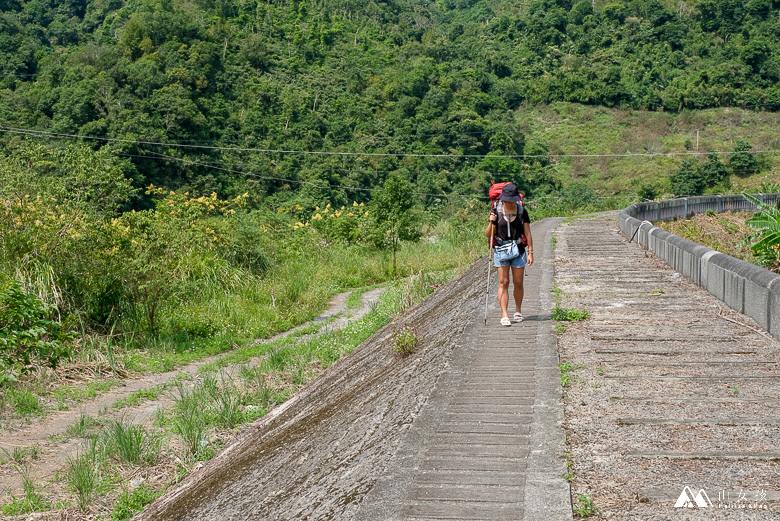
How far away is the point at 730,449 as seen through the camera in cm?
442

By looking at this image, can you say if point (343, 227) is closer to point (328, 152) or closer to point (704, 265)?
point (704, 265)

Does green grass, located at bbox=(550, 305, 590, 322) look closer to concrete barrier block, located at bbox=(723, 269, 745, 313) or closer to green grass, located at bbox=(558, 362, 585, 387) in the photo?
concrete barrier block, located at bbox=(723, 269, 745, 313)

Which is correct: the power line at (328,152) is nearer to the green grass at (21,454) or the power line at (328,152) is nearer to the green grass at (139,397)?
the green grass at (139,397)

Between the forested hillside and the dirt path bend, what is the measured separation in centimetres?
3023

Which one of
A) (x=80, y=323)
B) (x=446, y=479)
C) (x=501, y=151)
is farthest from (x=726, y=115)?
(x=446, y=479)

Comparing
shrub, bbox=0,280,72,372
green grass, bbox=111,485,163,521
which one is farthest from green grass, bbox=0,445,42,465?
green grass, bbox=111,485,163,521

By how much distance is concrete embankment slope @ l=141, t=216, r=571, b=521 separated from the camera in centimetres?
410

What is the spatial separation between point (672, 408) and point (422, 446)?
1755mm

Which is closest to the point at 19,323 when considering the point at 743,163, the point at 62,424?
the point at 62,424

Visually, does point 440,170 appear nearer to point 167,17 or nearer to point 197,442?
point 167,17

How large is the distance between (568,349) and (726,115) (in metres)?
85.6

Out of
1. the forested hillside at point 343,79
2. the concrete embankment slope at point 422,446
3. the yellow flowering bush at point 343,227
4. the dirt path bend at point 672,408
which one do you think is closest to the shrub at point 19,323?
the concrete embankment slope at point 422,446

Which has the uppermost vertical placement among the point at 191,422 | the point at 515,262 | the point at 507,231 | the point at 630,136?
the point at 630,136

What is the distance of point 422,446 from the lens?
4785 millimetres
